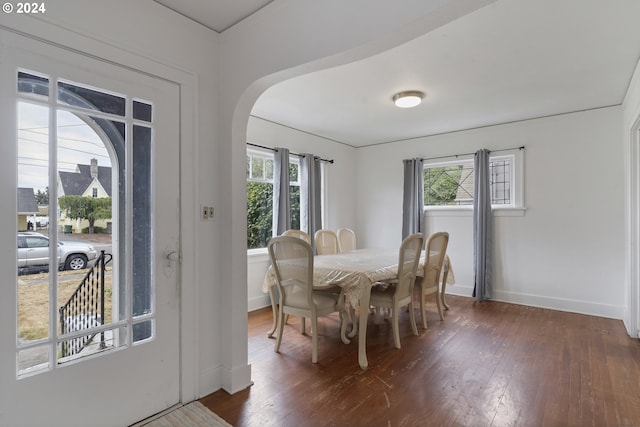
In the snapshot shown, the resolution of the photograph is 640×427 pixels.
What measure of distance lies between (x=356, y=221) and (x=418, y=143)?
174 cm

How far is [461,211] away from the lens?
479cm

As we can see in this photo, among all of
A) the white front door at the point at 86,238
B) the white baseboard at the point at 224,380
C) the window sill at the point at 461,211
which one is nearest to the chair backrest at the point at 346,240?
the window sill at the point at 461,211

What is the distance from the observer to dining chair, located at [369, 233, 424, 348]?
9.45 feet

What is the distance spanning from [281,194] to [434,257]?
206 centimetres

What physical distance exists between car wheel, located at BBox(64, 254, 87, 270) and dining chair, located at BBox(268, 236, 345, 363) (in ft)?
4.15

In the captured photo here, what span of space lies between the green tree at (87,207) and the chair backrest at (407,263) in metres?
2.21

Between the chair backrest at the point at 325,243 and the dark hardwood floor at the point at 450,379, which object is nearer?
the dark hardwood floor at the point at 450,379

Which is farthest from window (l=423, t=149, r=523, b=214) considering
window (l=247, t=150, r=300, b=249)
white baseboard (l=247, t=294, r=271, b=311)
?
white baseboard (l=247, t=294, r=271, b=311)

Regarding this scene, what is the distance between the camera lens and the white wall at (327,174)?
4.14 metres

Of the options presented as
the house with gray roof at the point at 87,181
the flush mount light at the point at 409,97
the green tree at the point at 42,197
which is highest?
the flush mount light at the point at 409,97

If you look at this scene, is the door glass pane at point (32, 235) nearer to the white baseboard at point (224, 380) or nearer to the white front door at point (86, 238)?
the white front door at point (86, 238)

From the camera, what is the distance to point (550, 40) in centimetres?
228

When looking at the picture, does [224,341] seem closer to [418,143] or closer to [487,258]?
[487,258]

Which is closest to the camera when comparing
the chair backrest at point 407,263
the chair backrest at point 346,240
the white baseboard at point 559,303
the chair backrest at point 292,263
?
the chair backrest at point 292,263
